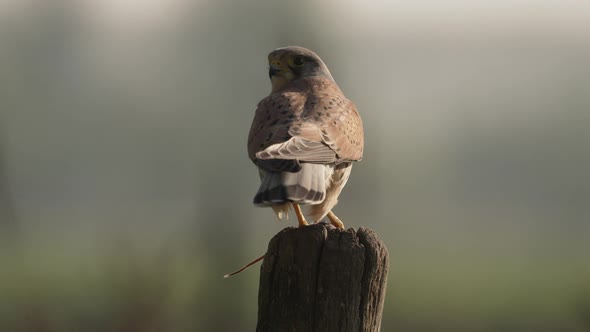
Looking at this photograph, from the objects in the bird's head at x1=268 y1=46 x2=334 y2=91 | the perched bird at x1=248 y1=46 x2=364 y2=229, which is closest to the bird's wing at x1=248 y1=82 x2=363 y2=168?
the perched bird at x1=248 y1=46 x2=364 y2=229

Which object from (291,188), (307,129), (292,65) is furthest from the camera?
(292,65)

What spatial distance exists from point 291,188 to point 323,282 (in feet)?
1.12

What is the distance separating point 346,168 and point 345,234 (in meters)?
0.80

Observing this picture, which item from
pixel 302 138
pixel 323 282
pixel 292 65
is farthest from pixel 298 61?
pixel 323 282

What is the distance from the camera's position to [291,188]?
2377 millimetres

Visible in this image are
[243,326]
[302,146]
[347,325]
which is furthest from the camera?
[243,326]

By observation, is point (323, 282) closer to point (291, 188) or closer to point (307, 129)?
point (291, 188)

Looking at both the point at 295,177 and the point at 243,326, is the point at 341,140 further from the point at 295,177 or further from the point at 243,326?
the point at 243,326

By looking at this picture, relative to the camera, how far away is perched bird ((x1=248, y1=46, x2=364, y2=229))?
2.43 metres

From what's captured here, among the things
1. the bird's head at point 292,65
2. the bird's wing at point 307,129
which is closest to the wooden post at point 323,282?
the bird's wing at point 307,129

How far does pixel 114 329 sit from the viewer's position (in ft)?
13.8

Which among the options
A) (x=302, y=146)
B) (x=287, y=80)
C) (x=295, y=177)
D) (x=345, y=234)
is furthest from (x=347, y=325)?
(x=287, y=80)

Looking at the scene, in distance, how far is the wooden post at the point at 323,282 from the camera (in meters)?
2.22

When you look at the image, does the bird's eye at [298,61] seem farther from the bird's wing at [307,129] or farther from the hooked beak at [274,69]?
the bird's wing at [307,129]
